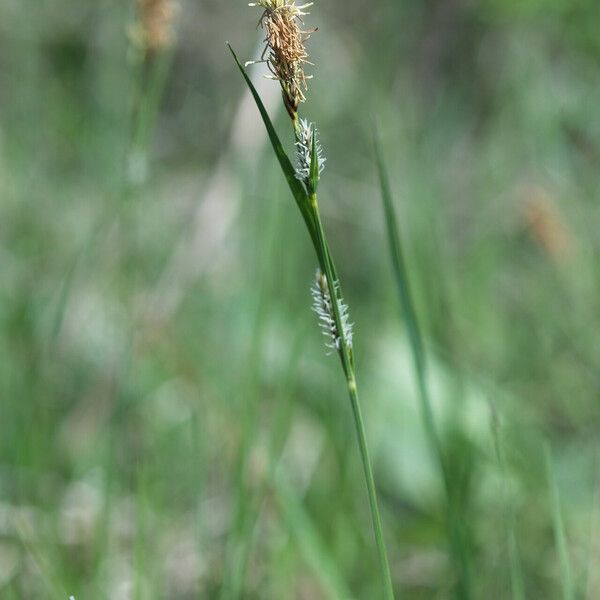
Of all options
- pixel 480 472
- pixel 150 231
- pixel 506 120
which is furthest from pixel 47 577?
pixel 506 120

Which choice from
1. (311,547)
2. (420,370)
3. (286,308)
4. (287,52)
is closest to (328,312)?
(287,52)

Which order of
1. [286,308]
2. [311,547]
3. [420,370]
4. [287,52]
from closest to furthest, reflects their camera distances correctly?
[287,52] < [420,370] < [311,547] < [286,308]

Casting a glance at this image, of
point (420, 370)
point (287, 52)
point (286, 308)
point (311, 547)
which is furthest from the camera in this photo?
point (286, 308)

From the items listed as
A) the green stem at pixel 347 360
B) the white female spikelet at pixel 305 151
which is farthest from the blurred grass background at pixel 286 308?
the white female spikelet at pixel 305 151

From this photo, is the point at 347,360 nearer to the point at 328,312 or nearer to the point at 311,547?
the point at 328,312

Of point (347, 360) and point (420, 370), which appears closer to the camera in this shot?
point (347, 360)

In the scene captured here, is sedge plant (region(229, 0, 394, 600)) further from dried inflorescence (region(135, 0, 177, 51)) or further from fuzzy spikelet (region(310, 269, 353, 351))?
dried inflorescence (region(135, 0, 177, 51))

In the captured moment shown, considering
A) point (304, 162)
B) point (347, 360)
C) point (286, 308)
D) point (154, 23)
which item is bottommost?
point (347, 360)

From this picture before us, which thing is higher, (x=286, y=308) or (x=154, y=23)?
(x=286, y=308)
